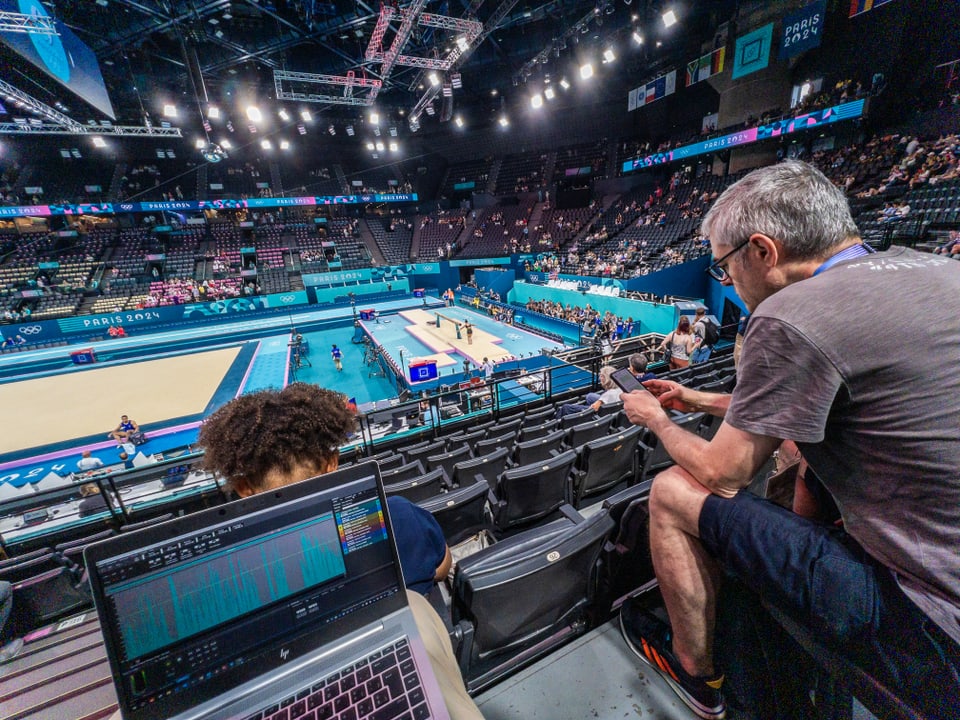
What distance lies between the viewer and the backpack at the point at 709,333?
5465mm

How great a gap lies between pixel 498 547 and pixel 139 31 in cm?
2581

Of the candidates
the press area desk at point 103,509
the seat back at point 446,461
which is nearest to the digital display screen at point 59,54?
the press area desk at point 103,509

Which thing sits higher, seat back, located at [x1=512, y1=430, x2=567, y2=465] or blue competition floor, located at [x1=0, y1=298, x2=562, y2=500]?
seat back, located at [x1=512, y1=430, x2=567, y2=465]

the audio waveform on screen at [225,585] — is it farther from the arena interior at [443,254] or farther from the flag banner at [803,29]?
the flag banner at [803,29]

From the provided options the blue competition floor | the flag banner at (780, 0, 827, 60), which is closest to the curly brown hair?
the blue competition floor

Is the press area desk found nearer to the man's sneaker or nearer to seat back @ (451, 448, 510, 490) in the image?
seat back @ (451, 448, 510, 490)

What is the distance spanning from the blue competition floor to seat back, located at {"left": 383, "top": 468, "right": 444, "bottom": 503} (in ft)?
25.1

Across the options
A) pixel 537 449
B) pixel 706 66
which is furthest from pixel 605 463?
pixel 706 66

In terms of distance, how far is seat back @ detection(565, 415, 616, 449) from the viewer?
13.0 ft

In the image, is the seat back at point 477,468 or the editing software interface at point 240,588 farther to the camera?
the seat back at point 477,468

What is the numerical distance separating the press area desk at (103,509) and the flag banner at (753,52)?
2515 cm

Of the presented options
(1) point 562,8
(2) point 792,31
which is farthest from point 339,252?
(2) point 792,31

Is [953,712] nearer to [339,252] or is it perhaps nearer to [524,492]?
[524,492]

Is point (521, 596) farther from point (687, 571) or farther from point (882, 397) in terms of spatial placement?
point (882, 397)
